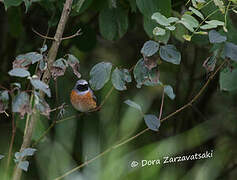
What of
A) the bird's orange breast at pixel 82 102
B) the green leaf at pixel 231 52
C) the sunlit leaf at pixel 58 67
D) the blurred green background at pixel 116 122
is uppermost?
the sunlit leaf at pixel 58 67

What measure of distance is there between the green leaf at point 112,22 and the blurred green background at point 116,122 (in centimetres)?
5

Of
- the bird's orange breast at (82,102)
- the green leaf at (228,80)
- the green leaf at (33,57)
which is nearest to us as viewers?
the green leaf at (33,57)

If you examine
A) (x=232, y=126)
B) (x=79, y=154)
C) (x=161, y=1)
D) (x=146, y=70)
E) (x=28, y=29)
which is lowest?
(x=232, y=126)

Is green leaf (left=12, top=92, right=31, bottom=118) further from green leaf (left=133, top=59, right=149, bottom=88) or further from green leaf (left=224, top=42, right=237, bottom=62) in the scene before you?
green leaf (left=224, top=42, right=237, bottom=62)

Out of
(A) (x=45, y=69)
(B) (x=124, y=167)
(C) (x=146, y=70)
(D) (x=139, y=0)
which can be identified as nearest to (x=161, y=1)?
(D) (x=139, y=0)

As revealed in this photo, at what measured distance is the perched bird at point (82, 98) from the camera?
165 centimetres

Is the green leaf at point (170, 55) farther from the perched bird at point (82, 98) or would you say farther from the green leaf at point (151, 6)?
the perched bird at point (82, 98)

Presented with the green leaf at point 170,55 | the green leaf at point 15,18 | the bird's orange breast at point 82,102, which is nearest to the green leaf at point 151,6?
the green leaf at point 170,55

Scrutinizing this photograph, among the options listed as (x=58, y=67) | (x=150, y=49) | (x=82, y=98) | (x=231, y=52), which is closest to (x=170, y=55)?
(x=150, y=49)

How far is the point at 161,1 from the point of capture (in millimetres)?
1364

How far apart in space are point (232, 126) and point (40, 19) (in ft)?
4.75

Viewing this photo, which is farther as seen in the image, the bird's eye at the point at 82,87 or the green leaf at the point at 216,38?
the bird's eye at the point at 82,87

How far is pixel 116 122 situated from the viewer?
2137 mm

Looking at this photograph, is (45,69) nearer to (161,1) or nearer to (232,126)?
(161,1)
